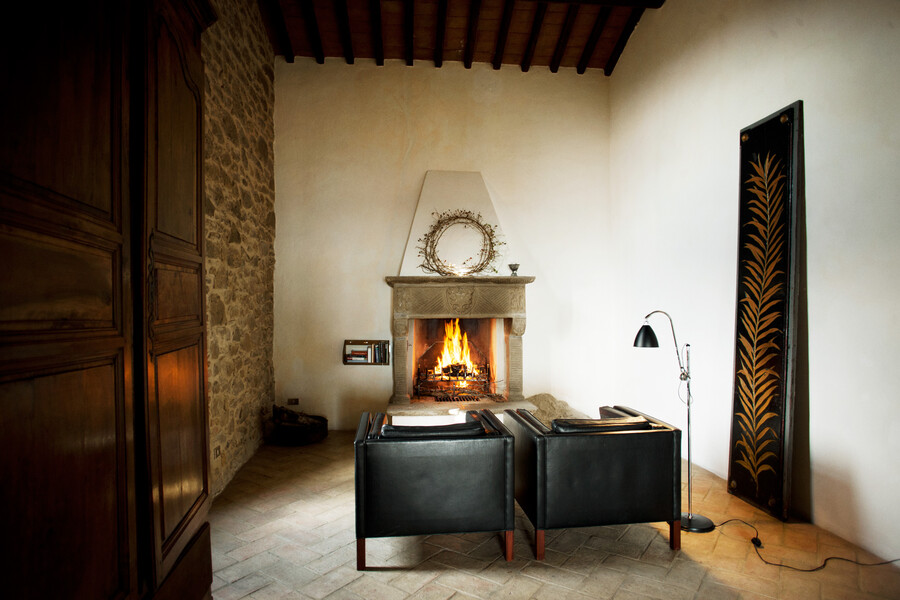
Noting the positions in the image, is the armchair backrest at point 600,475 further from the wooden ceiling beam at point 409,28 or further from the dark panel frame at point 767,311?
the wooden ceiling beam at point 409,28

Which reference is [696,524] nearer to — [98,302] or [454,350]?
[454,350]

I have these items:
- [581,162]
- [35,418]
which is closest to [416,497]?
[35,418]

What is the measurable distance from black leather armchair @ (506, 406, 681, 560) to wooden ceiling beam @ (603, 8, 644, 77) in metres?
4.51

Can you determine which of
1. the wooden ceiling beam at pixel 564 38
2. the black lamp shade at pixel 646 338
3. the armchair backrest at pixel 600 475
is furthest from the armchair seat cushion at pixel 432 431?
the wooden ceiling beam at pixel 564 38

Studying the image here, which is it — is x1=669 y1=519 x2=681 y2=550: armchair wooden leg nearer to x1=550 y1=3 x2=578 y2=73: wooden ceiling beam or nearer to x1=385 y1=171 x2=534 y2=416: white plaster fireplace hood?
x1=385 y1=171 x2=534 y2=416: white plaster fireplace hood

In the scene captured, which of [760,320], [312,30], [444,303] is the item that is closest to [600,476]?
[760,320]

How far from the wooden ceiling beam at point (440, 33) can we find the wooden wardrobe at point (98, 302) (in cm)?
363

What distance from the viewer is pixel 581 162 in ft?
18.6

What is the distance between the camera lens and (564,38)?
17.3 ft

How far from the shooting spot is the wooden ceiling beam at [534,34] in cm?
497

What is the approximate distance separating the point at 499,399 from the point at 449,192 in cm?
240

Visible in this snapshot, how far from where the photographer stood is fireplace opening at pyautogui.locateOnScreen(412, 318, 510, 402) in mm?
5547

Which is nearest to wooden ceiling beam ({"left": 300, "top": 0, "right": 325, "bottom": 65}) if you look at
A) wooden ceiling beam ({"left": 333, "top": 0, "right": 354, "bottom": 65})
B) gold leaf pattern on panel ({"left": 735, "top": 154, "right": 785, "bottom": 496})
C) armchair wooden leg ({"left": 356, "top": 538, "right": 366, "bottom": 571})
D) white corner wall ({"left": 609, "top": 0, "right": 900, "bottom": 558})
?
wooden ceiling beam ({"left": 333, "top": 0, "right": 354, "bottom": 65})

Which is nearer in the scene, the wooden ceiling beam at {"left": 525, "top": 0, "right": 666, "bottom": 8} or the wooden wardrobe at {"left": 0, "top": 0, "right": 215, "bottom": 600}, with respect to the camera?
the wooden wardrobe at {"left": 0, "top": 0, "right": 215, "bottom": 600}
